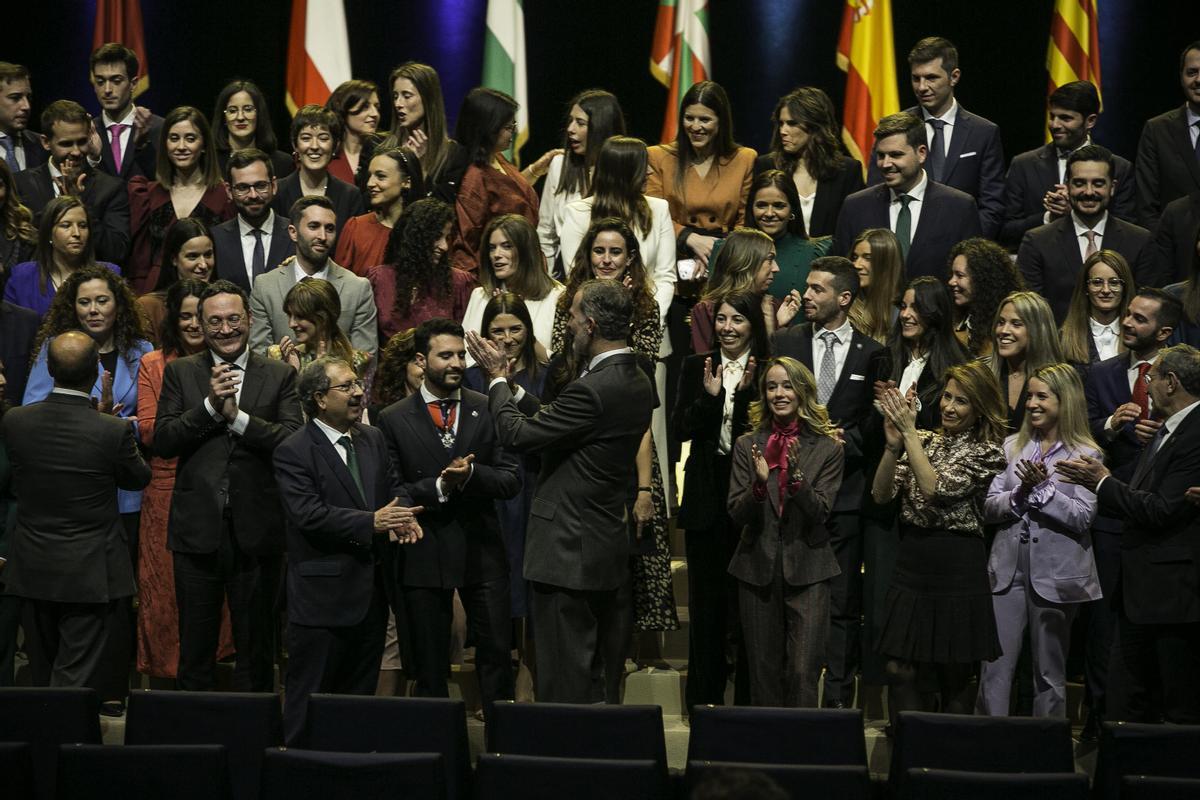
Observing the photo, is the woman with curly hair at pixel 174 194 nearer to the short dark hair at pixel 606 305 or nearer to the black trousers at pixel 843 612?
the short dark hair at pixel 606 305

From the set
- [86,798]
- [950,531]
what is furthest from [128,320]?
[950,531]

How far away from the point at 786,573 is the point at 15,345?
326 centimetres

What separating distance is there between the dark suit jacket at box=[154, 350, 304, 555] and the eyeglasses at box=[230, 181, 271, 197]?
1307 mm

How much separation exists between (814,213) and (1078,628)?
2.32m

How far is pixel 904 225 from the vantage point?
7.08 meters

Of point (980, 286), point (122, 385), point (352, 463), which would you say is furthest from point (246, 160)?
point (980, 286)

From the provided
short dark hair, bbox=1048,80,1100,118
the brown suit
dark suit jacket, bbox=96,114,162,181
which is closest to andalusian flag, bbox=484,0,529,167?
dark suit jacket, bbox=96,114,162,181

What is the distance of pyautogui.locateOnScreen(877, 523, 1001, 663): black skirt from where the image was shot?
555cm

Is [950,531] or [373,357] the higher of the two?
[373,357]

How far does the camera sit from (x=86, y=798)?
4.07m

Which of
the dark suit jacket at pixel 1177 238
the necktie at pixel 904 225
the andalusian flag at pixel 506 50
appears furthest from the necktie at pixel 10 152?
the dark suit jacket at pixel 1177 238

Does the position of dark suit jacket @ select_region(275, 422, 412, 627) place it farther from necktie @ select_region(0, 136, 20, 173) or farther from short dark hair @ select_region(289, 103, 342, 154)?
necktie @ select_region(0, 136, 20, 173)

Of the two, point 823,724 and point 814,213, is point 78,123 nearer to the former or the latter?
point 814,213

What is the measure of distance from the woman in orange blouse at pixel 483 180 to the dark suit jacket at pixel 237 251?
2.47 feet
